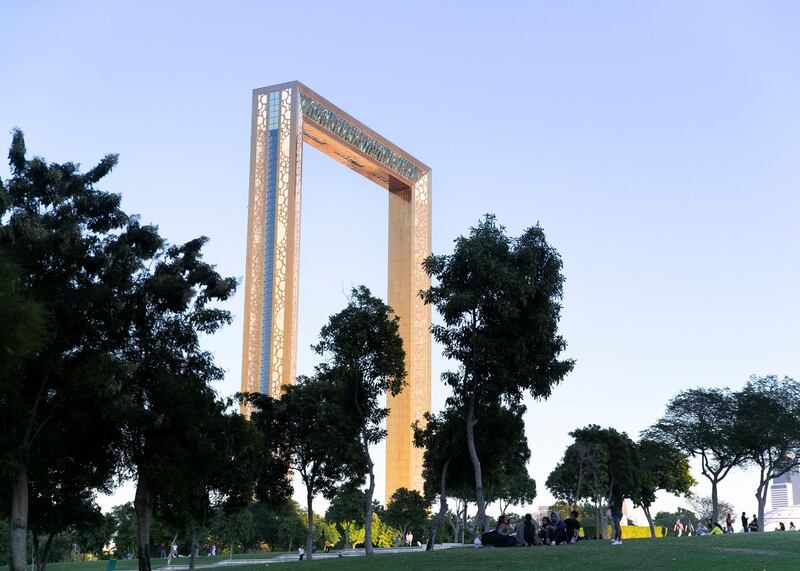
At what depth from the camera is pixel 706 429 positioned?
60.8 m

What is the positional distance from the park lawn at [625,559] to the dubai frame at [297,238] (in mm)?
42529

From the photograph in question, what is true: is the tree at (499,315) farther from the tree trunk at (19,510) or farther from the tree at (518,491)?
the tree at (518,491)

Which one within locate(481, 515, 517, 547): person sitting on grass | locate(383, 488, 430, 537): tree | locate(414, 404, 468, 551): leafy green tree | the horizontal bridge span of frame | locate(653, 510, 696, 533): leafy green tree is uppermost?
the horizontal bridge span of frame

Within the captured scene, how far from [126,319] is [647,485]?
1964 inches

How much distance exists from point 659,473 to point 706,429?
9771 mm

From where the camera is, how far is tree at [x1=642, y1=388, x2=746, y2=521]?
5959cm

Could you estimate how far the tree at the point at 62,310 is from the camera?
24.7 metres

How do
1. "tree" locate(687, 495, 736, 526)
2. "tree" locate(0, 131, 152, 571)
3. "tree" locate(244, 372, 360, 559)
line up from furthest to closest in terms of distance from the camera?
"tree" locate(687, 495, 736, 526) < "tree" locate(244, 372, 360, 559) < "tree" locate(0, 131, 152, 571)

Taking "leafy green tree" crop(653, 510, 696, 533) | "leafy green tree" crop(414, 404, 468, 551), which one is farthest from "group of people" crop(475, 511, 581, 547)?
"leafy green tree" crop(653, 510, 696, 533)

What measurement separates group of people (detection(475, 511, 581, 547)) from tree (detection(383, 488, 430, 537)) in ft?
171

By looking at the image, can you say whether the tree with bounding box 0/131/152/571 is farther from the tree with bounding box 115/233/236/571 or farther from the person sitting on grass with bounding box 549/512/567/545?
the person sitting on grass with bounding box 549/512/567/545

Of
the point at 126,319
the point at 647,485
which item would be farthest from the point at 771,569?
the point at 647,485

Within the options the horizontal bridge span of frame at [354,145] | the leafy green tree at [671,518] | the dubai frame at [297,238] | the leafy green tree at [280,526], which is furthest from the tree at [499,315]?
the leafy green tree at [671,518]

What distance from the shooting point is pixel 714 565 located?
17.9 meters
